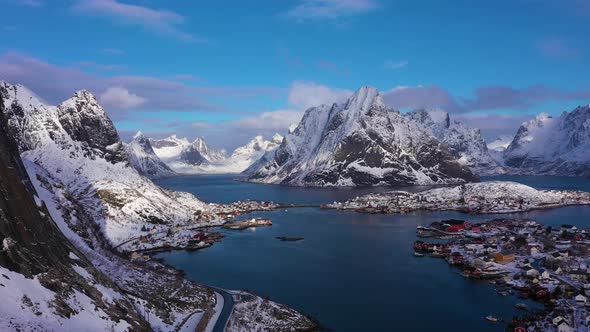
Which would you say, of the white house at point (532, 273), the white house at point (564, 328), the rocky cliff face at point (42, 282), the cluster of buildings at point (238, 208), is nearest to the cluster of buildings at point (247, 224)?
the cluster of buildings at point (238, 208)

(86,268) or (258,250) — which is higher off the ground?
(86,268)

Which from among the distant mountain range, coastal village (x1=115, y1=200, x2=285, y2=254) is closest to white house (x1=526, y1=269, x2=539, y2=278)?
the distant mountain range

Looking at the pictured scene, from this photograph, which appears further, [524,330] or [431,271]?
[431,271]

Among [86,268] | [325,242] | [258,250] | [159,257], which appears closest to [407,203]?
[325,242]

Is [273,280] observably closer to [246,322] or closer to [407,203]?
[246,322]

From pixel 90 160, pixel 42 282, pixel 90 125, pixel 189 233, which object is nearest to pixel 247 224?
pixel 189 233

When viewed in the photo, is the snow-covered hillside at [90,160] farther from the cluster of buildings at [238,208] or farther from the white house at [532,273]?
the white house at [532,273]

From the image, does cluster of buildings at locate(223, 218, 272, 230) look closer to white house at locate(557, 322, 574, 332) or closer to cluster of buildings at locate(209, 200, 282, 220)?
cluster of buildings at locate(209, 200, 282, 220)
